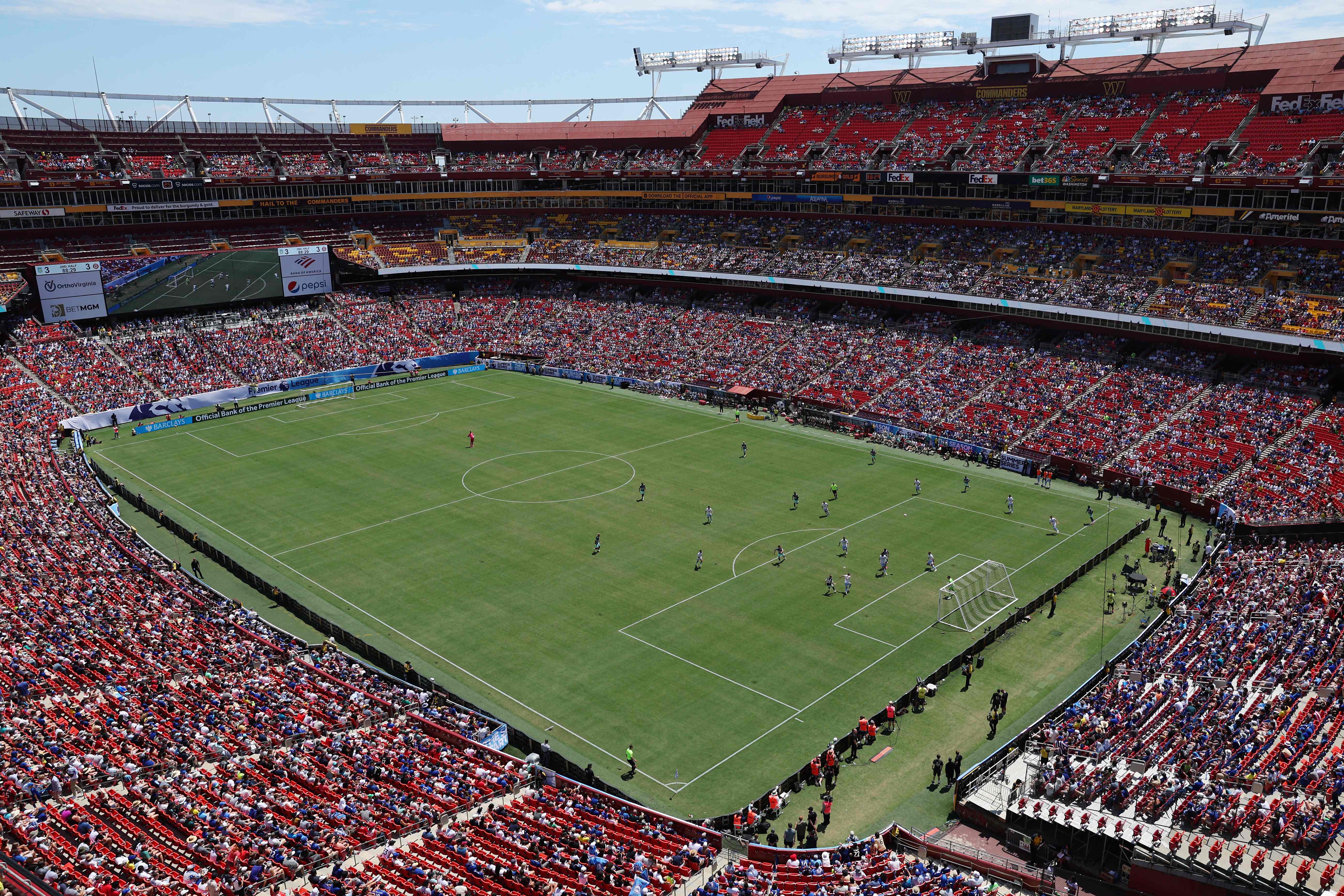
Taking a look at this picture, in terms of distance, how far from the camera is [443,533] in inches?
1957

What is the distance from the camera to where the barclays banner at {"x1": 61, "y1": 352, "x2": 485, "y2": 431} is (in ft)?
224

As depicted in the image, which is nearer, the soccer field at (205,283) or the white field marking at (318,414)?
the white field marking at (318,414)

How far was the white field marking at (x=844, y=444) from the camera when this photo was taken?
191 feet

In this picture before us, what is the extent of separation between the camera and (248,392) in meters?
76.7

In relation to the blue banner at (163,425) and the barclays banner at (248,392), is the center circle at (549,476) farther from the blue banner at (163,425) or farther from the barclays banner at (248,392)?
the barclays banner at (248,392)

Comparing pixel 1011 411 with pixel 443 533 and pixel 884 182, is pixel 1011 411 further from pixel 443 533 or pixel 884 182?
pixel 443 533

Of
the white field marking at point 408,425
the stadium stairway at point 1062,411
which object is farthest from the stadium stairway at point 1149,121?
the white field marking at point 408,425

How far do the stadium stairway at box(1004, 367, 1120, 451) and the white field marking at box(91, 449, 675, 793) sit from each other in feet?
125

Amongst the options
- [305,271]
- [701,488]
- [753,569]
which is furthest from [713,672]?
[305,271]

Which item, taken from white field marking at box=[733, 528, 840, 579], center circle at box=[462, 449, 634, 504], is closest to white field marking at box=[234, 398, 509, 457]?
center circle at box=[462, 449, 634, 504]

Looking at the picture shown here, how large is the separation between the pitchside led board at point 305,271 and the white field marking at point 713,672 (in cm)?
6251

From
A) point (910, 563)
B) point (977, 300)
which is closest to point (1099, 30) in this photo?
point (977, 300)

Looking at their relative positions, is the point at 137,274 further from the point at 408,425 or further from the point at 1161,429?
the point at 1161,429

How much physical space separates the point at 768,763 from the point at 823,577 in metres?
14.4
